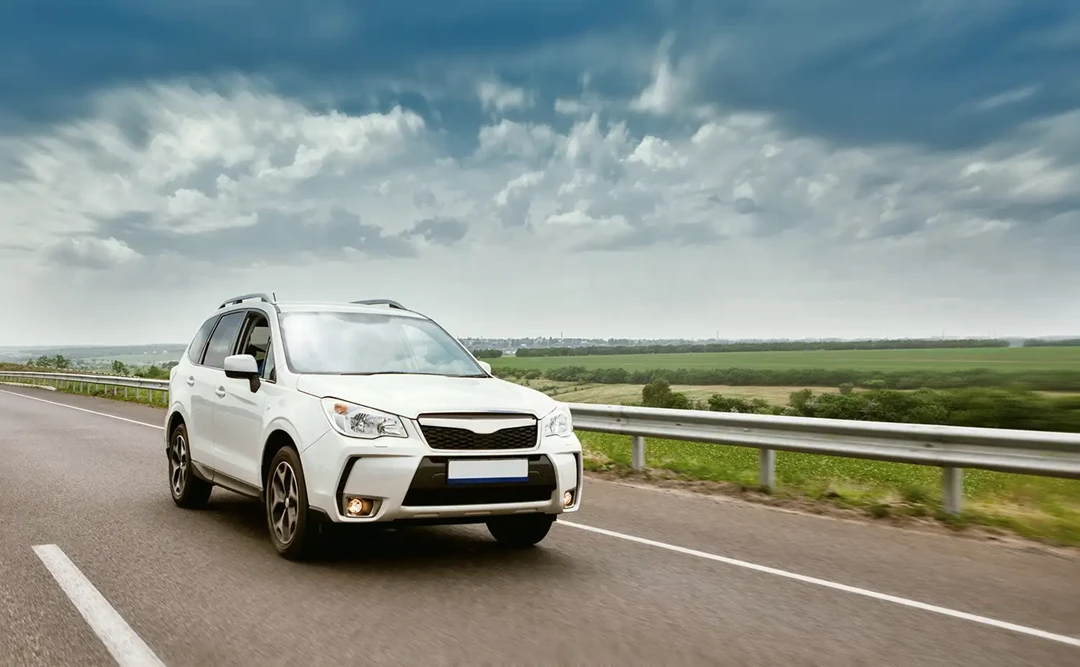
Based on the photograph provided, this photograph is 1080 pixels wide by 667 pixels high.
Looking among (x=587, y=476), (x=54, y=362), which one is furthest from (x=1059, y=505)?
(x=54, y=362)

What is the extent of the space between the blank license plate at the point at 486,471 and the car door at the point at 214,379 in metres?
2.82

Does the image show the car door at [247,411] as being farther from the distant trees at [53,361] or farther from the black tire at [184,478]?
the distant trees at [53,361]

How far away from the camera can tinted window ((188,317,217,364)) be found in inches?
346

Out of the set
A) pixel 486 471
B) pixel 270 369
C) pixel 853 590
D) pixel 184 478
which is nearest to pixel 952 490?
pixel 853 590

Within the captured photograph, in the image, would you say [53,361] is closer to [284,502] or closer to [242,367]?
[242,367]

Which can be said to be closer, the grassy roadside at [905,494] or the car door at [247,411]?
the car door at [247,411]

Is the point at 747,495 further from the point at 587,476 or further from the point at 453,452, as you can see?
the point at 453,452

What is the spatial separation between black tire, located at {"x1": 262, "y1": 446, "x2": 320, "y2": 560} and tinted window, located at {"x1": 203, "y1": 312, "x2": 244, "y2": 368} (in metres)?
1.88

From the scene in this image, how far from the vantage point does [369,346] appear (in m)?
7.22

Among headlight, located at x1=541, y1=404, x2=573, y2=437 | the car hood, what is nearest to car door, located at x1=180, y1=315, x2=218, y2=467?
the car hood

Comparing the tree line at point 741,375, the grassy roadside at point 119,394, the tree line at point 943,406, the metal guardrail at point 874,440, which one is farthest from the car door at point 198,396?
the tree line at point 741,375

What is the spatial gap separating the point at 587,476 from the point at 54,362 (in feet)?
214

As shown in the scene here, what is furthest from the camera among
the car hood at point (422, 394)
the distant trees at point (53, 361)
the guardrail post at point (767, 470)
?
the distant trees at point (53, 361)

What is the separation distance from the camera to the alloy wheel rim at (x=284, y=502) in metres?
6.20
